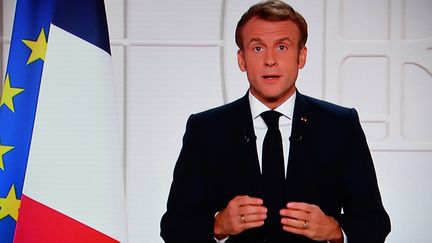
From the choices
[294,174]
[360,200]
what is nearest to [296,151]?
[294,174]

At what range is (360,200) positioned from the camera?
63.3 inches

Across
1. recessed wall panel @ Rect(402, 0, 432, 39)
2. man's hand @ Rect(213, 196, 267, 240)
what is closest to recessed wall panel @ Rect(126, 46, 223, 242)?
man's hand @ Rect(213, 196, 267, 240)

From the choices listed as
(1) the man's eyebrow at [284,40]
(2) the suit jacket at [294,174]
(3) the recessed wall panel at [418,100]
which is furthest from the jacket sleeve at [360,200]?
(3) the recessed wall panel at [418,100]

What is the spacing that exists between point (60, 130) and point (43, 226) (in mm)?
299

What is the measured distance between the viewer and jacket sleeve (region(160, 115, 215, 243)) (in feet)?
→ 5.33

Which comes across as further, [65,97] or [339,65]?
[339,65]

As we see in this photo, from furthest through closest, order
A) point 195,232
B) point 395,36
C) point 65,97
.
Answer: point 395,36, point 65,97, point 195,232

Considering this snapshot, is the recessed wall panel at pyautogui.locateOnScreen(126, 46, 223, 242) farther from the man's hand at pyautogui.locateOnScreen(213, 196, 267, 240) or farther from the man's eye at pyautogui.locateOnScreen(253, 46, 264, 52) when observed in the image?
the man's hand at pyautogui.locateOnScreen(213, 196, 267, 240)

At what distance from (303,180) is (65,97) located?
757 mm

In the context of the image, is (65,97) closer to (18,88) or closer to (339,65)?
(18,88)

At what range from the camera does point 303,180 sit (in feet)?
5.43

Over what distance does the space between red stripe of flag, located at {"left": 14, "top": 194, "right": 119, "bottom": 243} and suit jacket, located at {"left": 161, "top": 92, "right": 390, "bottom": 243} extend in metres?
0.30

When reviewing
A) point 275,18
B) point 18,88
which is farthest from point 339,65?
point 18,88

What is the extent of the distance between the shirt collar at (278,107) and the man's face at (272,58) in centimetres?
1
